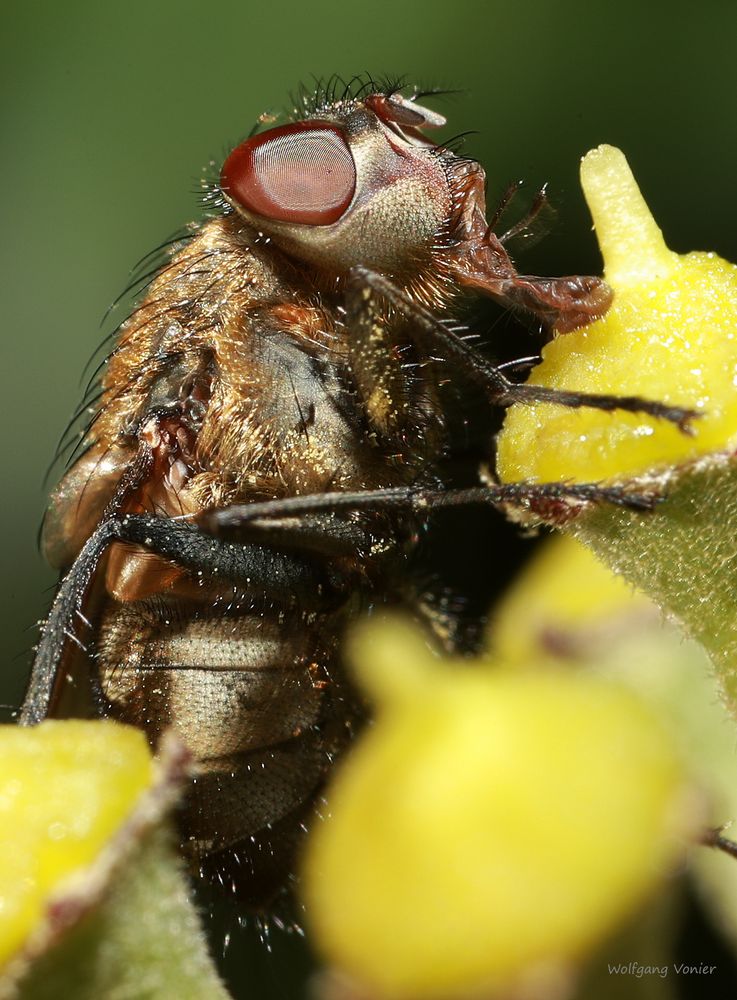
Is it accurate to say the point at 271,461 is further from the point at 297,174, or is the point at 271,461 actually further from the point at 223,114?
the point at 223,114

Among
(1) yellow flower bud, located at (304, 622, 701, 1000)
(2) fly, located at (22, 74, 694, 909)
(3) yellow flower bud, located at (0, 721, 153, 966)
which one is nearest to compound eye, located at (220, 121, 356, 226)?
(2) fly, located at (22, 74, 694, 909)

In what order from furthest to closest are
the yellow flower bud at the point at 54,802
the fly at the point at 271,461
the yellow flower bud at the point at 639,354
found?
the fly at the point at 271,461
the yellow flower bud at the point at 639,354
the yellow flower bud at the point at 54,802

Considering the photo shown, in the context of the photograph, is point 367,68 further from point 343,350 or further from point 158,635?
point 158,635

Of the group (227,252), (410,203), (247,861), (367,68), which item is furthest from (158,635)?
(367,68)

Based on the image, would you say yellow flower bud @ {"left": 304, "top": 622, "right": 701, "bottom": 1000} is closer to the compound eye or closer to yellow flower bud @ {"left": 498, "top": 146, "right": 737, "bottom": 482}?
yellow flower bud @ {"left": 498, "top": 146, "right": 737, "bottom": 482}

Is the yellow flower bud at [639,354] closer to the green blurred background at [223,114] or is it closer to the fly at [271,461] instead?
the fly at [271,461]

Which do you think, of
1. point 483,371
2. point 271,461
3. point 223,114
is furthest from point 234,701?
point 223,114

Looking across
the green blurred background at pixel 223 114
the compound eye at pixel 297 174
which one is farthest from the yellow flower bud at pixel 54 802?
the green blurred background at pixel 223 114
